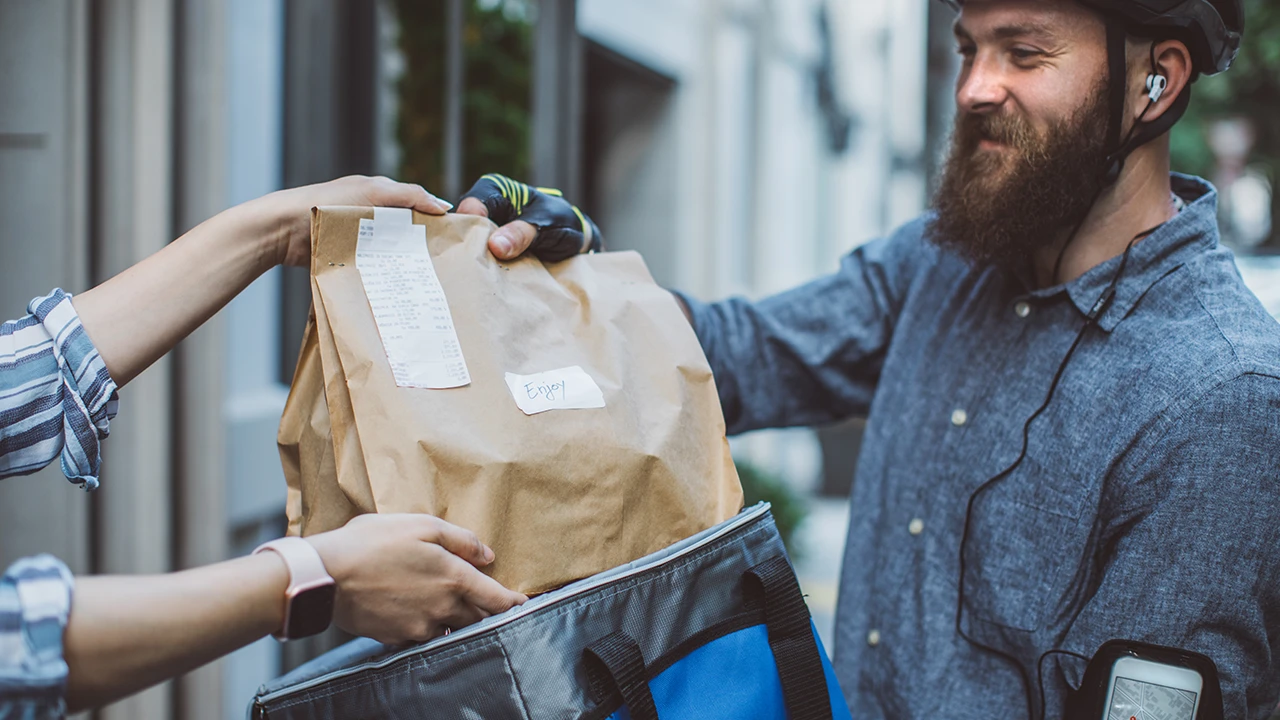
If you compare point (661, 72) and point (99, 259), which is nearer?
point (99, 259)

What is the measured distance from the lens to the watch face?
2.73 ft

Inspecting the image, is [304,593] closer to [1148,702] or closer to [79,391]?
[79,391]

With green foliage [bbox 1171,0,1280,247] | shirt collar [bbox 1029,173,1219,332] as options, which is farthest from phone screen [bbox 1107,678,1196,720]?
green foliage [bbox 1171,0,1280,247]

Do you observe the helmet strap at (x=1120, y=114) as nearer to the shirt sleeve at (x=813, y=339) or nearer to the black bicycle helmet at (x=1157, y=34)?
the black bicycle helmet at (x=1157, y=34)

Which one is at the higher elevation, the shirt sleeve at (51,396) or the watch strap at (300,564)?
the shirt sleeve at (51,396)

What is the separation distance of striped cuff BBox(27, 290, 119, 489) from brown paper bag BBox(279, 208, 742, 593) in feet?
0.60

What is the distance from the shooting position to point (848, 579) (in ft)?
5.01

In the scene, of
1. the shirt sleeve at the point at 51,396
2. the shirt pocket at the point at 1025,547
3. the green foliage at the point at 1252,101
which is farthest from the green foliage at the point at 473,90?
the green foliage at the point at 1252,101

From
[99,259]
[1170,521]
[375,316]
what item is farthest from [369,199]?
[99,259]

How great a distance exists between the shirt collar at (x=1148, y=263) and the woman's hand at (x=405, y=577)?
87 cm

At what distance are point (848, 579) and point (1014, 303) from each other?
490mm

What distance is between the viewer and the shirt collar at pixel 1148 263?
1.28 meters

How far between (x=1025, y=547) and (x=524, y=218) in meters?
0.76

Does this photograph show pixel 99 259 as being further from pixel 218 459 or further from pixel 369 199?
pixel 369 199
